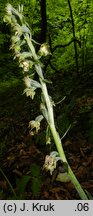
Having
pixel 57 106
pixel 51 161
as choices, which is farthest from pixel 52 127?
pixel 57 106

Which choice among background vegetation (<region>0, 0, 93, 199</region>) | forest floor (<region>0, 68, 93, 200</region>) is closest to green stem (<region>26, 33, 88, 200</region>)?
background vegetation (<region>0, 0, 93, 199</region>)

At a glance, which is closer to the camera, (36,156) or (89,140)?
(89,140)

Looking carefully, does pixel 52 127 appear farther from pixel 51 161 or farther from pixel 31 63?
pixel 31 63

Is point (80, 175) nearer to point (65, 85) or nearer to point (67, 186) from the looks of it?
point (67, 186)

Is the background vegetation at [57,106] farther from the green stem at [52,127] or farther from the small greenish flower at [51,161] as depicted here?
the small greenish flower at [51,161]

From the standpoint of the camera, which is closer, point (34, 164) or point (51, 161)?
point (51, 161)

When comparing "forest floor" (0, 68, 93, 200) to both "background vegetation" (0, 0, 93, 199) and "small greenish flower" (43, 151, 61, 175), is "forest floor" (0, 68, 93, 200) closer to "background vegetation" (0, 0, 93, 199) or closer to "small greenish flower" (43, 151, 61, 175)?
"background vegetation" (0, 0, 93, 199)

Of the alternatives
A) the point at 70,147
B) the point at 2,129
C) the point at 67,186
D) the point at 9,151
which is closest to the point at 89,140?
the point at 70,147

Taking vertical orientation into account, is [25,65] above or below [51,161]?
above

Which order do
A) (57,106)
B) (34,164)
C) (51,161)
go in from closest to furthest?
(51,161) < (34,164) < (57,106)
